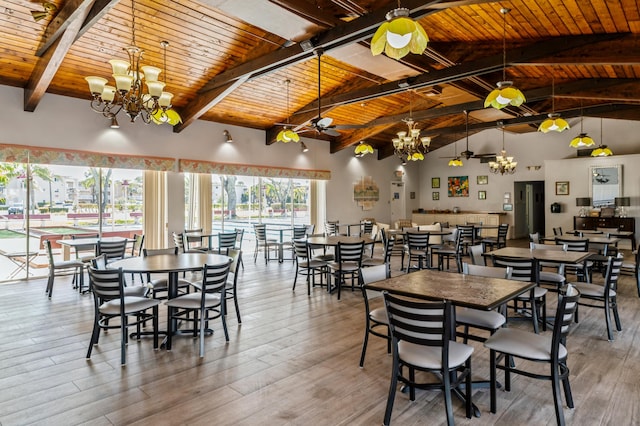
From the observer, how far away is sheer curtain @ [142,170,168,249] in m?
8.43

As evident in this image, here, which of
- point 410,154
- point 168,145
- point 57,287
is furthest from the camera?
point 168,145

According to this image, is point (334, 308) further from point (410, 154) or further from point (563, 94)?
point (563, 94)

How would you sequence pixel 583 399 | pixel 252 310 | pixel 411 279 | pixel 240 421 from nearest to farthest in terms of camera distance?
pixel 240 421, pixel 583 399, pixel 411 279, pixel 252 310

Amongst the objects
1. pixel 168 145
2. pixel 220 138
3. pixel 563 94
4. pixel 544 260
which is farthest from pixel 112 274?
pixel 563 94

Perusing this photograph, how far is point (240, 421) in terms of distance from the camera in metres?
2.51

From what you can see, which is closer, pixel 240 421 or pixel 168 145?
pixel 240 421

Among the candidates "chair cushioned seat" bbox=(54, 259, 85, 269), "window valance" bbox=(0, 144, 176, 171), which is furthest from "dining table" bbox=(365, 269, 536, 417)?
"window valance" bbox=(0, 144, 176, 171)

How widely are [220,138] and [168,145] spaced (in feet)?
4.51

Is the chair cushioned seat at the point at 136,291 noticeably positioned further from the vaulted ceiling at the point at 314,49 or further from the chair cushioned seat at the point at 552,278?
the chair cushioned seat at the point at 552,278

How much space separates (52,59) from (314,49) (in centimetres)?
369

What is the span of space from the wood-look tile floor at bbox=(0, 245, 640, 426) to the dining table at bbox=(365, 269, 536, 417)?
0.57m

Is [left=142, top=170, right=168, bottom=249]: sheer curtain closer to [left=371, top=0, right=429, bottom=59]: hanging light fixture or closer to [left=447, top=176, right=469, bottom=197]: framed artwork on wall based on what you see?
[left=371, top=0, right=429, bottom=59]: hanging light fixture

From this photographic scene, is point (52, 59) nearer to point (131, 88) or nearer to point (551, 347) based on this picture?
point (131, 88)

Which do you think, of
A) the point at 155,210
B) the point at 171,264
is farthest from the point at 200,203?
the point at 171,264
